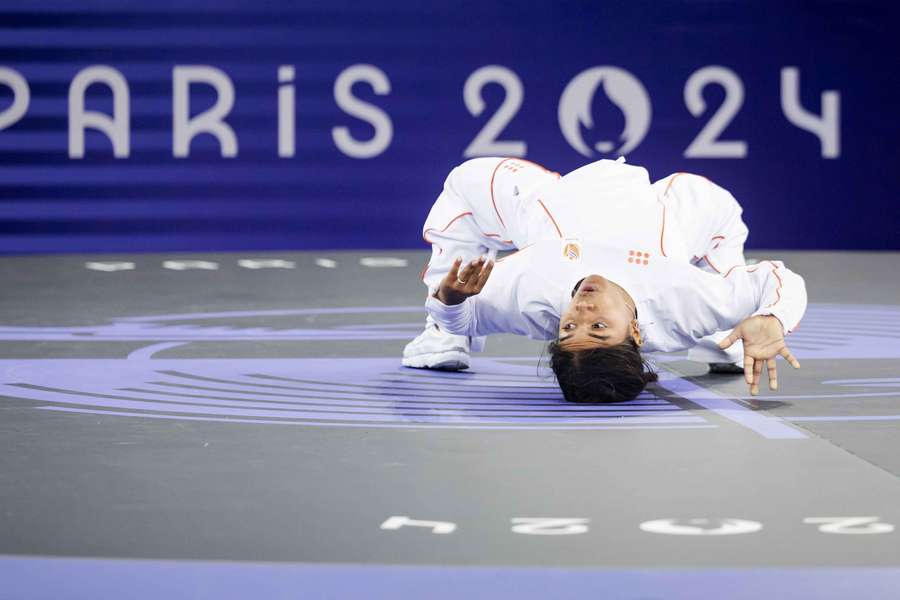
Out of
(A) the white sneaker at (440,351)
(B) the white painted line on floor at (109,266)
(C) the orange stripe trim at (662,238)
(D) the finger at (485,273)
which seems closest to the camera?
(D) the finger at (485,273)

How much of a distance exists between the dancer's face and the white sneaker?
2.78 ft

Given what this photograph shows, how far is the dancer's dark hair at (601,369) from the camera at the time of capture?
3834 mm

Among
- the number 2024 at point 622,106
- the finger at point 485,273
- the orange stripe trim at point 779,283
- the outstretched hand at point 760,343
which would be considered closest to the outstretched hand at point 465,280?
the finger at point 485,273

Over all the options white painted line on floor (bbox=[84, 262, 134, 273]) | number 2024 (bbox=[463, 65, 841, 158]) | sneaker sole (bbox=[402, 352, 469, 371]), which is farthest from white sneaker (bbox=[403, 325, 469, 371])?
number 2024 (bbox=[463, 65, 841, 158])

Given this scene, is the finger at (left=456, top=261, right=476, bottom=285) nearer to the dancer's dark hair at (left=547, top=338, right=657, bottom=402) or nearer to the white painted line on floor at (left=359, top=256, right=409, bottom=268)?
the dancer's dark hair at (left=547, top=338, right=657, bottom=402)

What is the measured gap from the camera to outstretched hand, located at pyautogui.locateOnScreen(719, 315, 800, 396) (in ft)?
12.4

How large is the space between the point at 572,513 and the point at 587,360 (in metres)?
1.25

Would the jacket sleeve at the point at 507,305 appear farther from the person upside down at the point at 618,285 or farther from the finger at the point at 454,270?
the finger at the point at 454,270

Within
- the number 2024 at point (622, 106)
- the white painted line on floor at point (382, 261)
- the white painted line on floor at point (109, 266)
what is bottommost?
the white painted line on floor at point (109, 266)

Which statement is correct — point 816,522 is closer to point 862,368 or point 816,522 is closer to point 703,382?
point 703,382

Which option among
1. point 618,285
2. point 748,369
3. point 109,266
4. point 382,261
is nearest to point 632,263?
point 618,285

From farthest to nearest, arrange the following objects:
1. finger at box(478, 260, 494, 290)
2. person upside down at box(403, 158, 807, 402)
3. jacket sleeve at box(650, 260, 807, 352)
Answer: jacket sleeve at box(650, 260, 807, 352) < person upside down at box(403, 158, 807, 402) < finger at box(478, 260, 494, 290)

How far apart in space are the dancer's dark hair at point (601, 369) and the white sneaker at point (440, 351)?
79 cm

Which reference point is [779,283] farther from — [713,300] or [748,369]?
[748,369]
